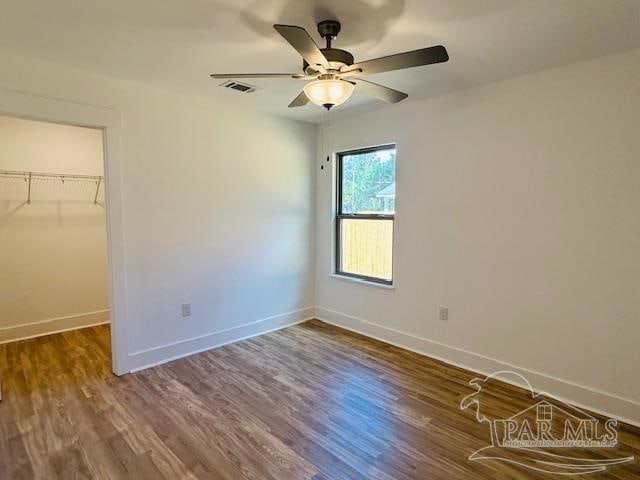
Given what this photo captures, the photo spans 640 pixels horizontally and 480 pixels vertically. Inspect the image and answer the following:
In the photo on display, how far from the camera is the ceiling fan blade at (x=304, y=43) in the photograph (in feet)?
4.86

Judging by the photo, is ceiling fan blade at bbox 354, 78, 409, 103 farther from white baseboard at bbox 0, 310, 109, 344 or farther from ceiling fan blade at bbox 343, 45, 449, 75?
white baseboard at bbox 0, 310, 109, 344

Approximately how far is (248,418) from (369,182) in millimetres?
2617

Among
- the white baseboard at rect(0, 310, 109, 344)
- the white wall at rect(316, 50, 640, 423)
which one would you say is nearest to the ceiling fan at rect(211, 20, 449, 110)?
the white wall at rect(316, 50, 640, 423)

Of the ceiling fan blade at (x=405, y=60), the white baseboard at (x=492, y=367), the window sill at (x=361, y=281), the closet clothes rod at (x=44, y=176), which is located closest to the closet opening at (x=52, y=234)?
the closet clothes rod at (x=44, y=176)

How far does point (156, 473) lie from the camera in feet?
6.16

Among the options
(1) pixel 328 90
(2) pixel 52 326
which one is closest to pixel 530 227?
(1) pixel 328 90

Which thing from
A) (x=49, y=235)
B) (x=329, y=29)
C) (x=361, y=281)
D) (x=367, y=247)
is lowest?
(x=361, y=281)

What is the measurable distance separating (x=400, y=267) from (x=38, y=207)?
3892mm

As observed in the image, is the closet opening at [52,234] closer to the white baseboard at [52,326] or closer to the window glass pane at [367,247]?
the white baseboard at [52,326]

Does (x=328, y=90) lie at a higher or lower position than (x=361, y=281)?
higher

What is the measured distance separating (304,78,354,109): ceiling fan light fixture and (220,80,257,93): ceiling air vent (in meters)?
1.17

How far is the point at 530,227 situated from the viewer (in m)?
2.72

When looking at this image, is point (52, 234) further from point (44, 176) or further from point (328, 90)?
point (328, 90)

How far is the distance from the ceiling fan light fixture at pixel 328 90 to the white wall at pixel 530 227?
157cm
